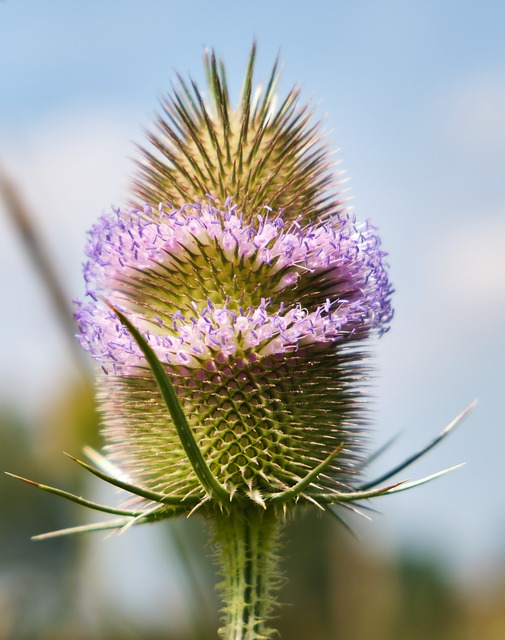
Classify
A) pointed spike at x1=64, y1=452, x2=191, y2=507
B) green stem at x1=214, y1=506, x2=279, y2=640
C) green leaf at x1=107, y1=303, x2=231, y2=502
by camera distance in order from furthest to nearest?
green stem at x1=214, y1=506, x2=279, y2=640 < pointed spike at x1=64, y1=452, x2=191, y2=507 < green leaf at x1=107, y1=303, x2=231, y2=502

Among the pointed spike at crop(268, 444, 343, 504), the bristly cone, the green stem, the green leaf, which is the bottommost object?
the green stem

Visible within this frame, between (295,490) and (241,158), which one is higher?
(241,158)

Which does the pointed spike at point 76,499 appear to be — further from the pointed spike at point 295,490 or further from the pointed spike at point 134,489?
the pointed spike at point 295,490

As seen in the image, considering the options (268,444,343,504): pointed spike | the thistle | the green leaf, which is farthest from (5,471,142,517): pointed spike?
(268,444,343,504): pointed spike

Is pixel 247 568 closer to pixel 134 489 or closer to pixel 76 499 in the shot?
pixel 134 489

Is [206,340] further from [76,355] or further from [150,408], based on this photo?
[76,355]

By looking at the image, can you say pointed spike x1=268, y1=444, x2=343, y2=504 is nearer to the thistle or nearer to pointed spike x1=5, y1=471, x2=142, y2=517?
the thistle

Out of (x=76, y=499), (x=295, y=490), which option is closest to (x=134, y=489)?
(x=76, y=499)
